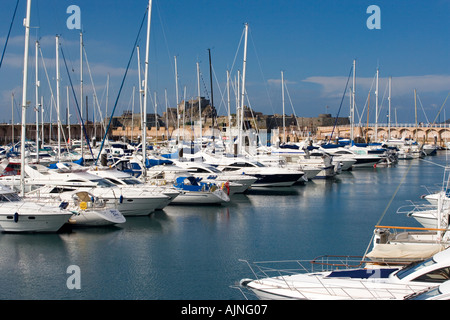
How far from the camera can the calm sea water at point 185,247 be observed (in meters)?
15.0

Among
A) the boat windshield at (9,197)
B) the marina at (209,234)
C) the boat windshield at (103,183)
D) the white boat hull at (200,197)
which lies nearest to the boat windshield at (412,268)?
the marina at (209,234)

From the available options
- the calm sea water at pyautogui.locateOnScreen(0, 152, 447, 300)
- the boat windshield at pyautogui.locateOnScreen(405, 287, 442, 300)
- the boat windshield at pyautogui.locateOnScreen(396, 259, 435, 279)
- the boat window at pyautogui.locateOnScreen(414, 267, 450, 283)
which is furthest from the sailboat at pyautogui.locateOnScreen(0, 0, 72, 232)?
the boat windshield at pyautogui.locateOnScreen(405, 287, 442, 300)

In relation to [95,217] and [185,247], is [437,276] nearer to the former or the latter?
[185,247]

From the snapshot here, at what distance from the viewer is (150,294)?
14492 millimetres

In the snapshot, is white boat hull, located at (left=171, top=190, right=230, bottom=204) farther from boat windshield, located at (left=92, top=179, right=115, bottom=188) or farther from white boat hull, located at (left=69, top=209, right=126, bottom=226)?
white boat hull, located at (left=69, top=209, right=126, bottom=226)

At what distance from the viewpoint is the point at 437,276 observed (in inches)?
419

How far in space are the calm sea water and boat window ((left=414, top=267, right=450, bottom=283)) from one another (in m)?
5.00

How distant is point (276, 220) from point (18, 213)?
1128cm

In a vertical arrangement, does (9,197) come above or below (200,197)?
above

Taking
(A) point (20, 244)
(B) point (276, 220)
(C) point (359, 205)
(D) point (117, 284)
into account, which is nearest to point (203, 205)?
(B) point (276, 220)

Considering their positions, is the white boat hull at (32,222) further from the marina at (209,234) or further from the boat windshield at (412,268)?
the boat windshield at (412,268)

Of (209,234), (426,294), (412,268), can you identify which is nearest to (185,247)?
(209,234)

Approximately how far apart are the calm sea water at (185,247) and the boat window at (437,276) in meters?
5.00

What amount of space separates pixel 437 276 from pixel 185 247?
10685mm
